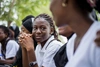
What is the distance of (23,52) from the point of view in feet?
9.48

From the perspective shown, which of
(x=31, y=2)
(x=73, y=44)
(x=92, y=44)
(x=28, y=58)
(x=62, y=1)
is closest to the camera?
(x=92, y=44)

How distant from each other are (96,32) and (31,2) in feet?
40.7

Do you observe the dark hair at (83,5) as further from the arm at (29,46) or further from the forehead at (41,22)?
the forehead at (41,22)

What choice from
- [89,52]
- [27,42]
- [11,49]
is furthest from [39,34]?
[11,49]

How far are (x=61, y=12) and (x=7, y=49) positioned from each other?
340 cm

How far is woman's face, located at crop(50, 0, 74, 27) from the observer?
4.75 ft

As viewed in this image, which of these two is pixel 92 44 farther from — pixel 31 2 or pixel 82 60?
pixel 31 2

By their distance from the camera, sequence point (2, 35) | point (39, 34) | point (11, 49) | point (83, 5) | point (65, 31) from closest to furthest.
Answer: point (83, 5) → point (65, 31) → point (39, 34) → point (11, 49) → point (2, 35)

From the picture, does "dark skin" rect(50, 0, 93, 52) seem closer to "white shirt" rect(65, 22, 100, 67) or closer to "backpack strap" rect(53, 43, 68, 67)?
"white shirt" rect(65, 22, 100, 67)

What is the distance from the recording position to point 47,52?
2.64m

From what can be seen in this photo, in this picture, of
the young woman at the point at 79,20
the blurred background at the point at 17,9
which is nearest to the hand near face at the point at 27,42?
the young woman at the point at 79,20

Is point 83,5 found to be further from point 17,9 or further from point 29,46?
point 17,9

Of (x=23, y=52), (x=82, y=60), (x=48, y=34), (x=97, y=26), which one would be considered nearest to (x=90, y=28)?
(x=97, y=26)

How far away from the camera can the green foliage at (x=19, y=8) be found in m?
13.3
